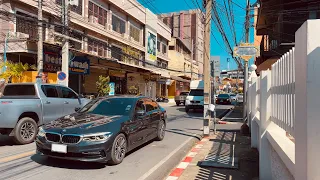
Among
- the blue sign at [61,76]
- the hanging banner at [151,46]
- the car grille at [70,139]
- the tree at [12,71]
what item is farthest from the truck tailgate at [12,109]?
the hanging banner at [151,46]

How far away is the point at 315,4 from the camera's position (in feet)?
53.6

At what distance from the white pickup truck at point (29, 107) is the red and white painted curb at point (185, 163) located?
11.2 feet

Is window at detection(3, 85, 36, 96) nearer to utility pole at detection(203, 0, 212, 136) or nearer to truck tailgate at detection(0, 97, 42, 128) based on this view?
truck tailgate at detection(0, 97, 42, 128)

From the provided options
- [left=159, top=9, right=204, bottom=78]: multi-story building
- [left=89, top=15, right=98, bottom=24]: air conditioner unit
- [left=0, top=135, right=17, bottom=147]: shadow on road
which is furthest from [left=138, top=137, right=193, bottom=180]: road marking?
[left=159, top=9, right=204, bottom=78]: multi-story building

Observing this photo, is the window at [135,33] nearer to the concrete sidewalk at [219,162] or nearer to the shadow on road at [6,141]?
the shadow on road at [6,141]

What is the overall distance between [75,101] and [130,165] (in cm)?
534

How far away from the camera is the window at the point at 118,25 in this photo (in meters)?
31.5

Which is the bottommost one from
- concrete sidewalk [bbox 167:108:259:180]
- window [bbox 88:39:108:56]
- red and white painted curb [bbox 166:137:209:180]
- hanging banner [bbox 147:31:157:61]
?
red and white painted curb [bbox 166:137:209:180]

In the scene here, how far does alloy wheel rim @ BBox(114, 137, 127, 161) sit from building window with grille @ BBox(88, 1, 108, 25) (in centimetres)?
2302

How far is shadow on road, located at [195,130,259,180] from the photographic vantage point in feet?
18.0

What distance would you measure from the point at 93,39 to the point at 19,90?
9056 mm

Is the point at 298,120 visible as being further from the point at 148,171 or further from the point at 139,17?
the point at 139,17

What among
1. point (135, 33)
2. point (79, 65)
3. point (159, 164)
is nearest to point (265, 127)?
point (159, 164)

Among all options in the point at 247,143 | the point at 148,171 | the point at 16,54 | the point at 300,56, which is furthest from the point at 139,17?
the point at 300,56
